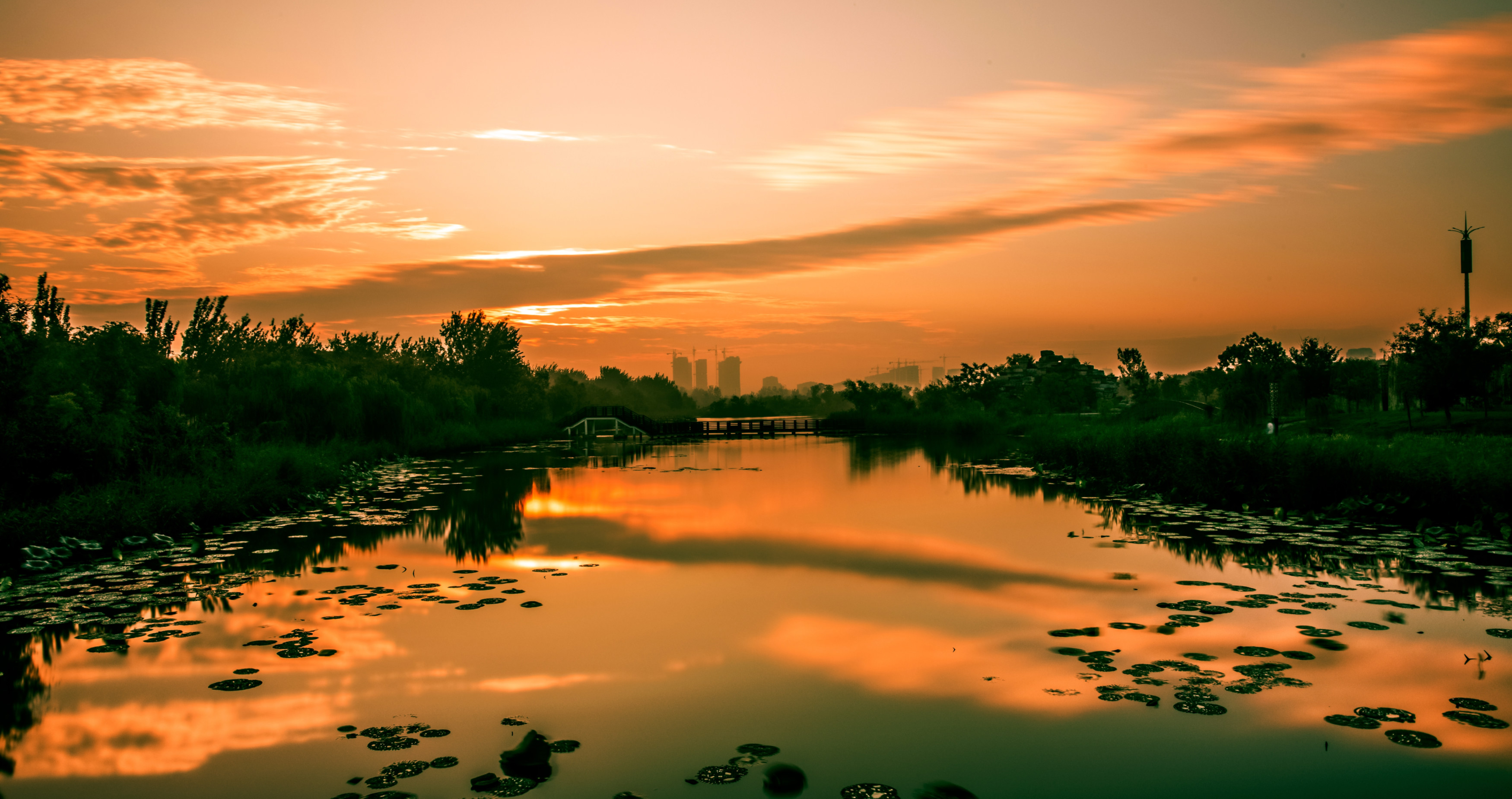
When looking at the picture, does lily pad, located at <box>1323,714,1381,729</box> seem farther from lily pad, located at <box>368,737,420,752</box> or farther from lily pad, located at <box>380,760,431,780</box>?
lily pad, located at <box>368,737,420,752</box>

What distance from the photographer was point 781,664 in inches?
320

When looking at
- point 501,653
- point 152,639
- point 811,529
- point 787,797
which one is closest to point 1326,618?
point 787,797

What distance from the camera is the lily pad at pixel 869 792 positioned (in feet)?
17.0

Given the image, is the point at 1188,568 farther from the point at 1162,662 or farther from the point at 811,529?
the point at 811,529

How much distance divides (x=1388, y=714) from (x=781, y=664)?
4739 millimetres

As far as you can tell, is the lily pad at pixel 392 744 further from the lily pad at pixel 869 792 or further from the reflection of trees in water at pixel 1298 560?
the reflection of trees in water at pixel 1298 560

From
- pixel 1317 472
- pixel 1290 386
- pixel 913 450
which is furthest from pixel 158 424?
pixel 1290 386

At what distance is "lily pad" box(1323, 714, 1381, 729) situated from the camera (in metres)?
6.16

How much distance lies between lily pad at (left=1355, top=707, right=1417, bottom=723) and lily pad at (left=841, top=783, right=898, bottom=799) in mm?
3746

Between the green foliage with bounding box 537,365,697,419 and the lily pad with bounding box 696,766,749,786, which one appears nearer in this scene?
the lily pad with bounding box 696,766,749,786

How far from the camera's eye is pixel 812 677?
7695mm

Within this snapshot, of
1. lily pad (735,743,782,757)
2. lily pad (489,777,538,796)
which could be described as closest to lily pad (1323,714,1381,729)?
lily pad (735,743,782,757)

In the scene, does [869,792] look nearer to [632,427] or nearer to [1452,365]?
[1452,365]

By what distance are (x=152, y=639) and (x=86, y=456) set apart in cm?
872
